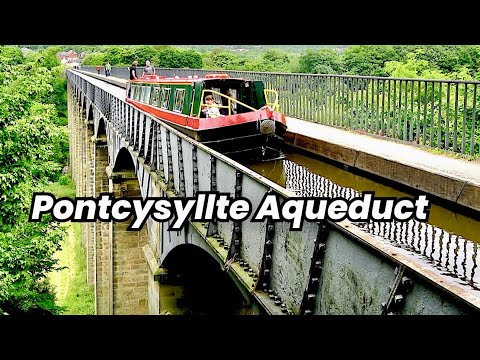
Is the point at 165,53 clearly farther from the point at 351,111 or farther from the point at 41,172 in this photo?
the point at 351,111

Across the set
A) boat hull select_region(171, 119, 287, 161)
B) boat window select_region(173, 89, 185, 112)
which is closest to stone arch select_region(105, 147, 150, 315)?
boat window select_region(173, 89, 185, 112)

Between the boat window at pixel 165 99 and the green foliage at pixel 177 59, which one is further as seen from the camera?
the green foliage at pixel 177 59

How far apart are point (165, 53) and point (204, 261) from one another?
164 feet

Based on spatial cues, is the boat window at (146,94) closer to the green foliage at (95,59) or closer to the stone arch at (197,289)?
the stone arch at (197,289)

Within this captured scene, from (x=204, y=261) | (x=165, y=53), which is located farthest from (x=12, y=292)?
(x=165, y=53)

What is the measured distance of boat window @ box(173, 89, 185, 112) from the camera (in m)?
14.0

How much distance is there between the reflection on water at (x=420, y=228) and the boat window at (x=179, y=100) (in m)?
4.24

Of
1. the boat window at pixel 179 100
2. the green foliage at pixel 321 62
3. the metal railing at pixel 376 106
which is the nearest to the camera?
the metal railing at pixel 376 106

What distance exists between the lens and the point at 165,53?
60.5 m

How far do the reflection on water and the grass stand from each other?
56.6 ft

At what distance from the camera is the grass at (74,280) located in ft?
101

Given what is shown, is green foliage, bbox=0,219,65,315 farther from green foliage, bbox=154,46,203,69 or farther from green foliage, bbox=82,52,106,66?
green foliage, bbox=82,52,106,66

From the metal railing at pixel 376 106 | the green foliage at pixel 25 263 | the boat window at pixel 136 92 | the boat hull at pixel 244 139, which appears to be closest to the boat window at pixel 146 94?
the boat window at pixel 136 92

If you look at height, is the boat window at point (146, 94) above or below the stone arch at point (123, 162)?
above
